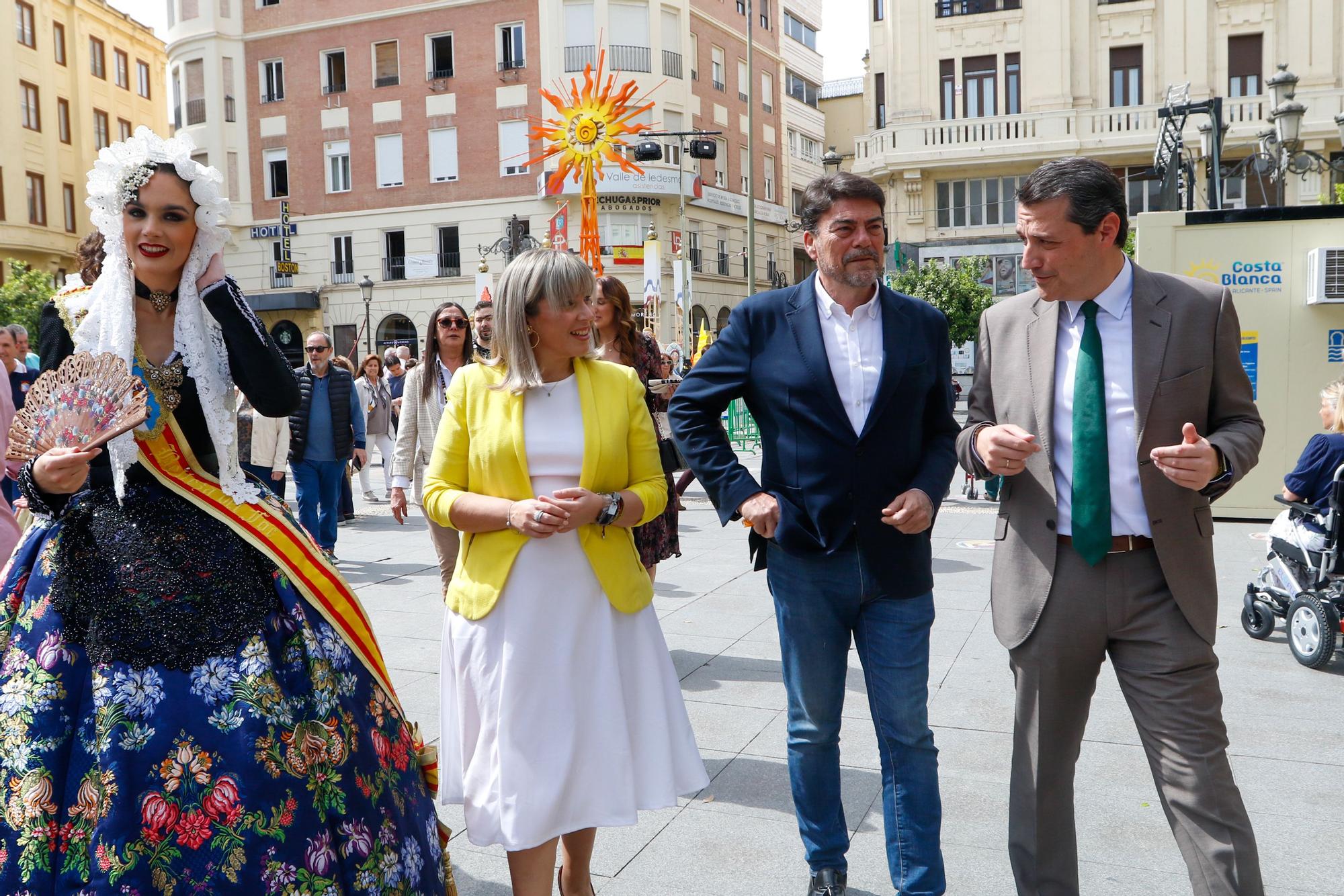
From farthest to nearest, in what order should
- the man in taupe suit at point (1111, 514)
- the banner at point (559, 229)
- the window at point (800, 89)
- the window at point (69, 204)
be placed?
the window at point (800, 89)
the window at point (69, 204)
the banner at point (559, 229)
the man in taupe suit at point (1111, 514)

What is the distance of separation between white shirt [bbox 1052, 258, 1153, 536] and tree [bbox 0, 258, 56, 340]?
34663mm

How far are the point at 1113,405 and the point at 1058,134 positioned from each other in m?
31.0

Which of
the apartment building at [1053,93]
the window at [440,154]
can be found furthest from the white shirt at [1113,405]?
the window at [440,154]

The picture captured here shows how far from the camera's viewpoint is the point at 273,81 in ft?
125

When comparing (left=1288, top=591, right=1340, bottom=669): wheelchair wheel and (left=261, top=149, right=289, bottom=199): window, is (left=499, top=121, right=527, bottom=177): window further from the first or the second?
(left=1288, top=591, right=1340, bottom=669): wheelchair wheel

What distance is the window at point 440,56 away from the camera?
36750mm

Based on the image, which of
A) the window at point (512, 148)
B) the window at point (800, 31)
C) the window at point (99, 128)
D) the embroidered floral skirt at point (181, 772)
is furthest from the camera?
the window at point (800, 31)

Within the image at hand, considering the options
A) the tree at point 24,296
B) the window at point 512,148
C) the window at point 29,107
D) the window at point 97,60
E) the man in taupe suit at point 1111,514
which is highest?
the window at point 97,60

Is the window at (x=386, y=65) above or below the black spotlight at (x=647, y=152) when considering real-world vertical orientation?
above

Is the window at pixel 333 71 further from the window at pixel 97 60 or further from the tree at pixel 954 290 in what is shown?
the tree at pixel 954 290

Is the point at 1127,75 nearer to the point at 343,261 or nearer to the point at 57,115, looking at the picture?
the point at 343,261

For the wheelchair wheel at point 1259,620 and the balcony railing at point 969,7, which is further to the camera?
the balcony railing at point 969,7

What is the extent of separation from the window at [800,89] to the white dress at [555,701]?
Result: 145 feet

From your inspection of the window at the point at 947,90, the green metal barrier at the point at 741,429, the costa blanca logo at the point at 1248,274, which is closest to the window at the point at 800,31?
the window at the point at 947,90
